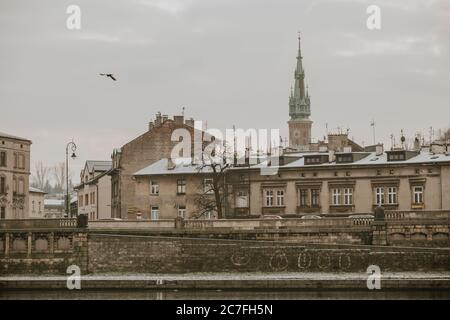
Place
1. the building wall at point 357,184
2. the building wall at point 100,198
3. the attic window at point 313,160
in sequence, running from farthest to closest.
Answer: the building wall at point 100,198 → the attic window at point 313,160 → the building wall at point 357,184

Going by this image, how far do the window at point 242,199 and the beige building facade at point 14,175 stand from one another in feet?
63.0

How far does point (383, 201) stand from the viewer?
204 feet

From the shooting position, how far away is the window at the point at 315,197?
63.7 metres

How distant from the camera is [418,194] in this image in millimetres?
61094

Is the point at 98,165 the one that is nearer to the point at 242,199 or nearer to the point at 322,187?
the point at 242,199

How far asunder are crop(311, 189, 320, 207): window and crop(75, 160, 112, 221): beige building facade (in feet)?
71.2

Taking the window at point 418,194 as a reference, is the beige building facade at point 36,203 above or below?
above

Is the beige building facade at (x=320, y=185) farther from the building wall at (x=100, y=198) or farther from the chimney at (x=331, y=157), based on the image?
the building wall at (x=100, y=198)

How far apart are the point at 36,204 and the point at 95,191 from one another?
16.1m

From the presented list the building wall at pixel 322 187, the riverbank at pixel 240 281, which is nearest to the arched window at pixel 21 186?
the building wall at pixel 322 187

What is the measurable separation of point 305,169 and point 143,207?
11133 mm

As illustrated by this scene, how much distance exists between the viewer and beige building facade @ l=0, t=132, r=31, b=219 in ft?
248

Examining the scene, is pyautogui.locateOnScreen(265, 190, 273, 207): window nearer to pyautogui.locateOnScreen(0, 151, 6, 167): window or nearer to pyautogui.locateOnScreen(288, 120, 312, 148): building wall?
pyautogui.locateOnScreen(0, 151, 6, 167): window
